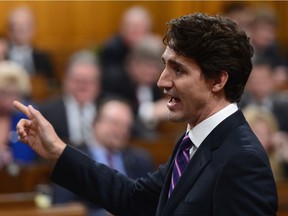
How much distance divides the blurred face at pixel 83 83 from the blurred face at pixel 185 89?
3157 mm

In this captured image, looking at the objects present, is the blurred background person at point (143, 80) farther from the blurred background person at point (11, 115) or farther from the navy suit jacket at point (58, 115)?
the blurred background person at point (11, 115)

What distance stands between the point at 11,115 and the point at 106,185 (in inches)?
101

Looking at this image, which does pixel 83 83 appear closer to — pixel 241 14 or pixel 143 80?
pixel 143 80

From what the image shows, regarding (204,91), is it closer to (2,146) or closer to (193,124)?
(193,124)

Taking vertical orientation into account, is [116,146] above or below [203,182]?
below

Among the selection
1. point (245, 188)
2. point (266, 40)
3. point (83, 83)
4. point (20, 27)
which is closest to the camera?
point (245, 188)

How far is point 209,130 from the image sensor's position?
73.6 inches

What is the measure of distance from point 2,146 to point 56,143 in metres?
2.35

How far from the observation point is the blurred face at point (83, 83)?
501cm

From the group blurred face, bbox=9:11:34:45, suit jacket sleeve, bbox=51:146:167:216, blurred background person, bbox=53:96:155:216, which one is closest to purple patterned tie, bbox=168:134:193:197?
suit jacket sleeve, bbox=51:146:167:216

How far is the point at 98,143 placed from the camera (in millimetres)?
4160

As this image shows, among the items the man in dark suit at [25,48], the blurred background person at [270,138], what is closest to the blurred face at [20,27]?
the man in dark suit at [25,48]

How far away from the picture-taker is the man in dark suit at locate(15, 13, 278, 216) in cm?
173

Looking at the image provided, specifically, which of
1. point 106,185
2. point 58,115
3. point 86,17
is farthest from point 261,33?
point 106,185
